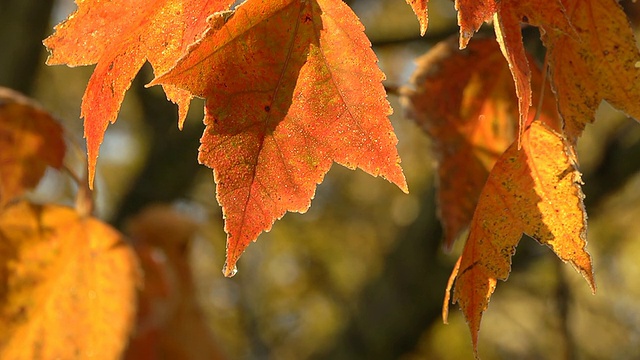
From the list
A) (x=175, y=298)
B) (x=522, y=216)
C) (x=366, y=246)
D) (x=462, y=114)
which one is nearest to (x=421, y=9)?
(x=522, y=216)

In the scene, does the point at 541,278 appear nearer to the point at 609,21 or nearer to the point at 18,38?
the point at 18,38

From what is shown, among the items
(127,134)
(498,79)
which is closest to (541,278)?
(127,134)

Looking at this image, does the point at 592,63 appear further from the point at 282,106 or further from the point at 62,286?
the point at 62,286

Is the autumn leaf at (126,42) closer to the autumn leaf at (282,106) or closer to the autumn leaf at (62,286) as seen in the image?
the autumn leaf at (282,106)

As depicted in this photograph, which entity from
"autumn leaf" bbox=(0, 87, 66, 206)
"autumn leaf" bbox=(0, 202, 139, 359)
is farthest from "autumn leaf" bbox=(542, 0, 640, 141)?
"autumn leaf" bbox=(0, 87, 66, 206)

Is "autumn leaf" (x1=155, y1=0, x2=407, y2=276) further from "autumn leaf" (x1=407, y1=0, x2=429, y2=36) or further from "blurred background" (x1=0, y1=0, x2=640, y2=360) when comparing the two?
"blurred background" (x1=0, y1=0, x2=640, y2=360)

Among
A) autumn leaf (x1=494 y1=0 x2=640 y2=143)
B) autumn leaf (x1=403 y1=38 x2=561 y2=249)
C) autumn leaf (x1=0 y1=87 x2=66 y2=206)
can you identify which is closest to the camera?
autumn leaf (x1=494 y1=0 x2=640 y2=143)
